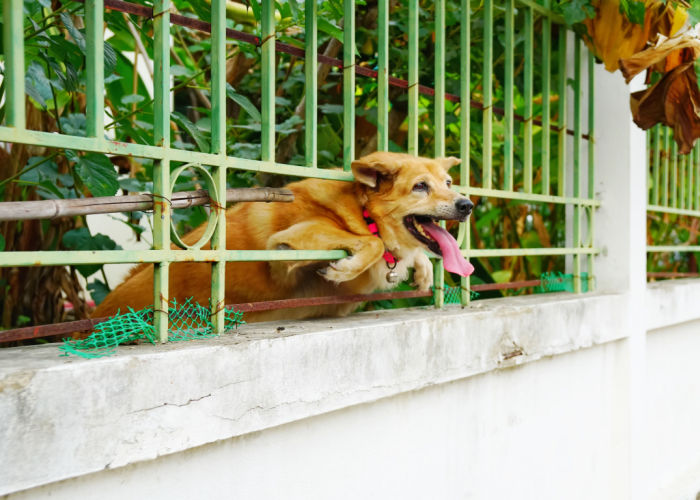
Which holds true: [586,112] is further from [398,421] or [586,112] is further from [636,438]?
[398,421]

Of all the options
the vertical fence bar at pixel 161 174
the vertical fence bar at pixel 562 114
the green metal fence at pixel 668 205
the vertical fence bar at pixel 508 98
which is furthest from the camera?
the green metal fence at pixel 668 205

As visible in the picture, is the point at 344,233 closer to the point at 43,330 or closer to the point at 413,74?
the point at 413,74

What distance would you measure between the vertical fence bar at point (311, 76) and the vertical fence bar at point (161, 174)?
1.89 feet

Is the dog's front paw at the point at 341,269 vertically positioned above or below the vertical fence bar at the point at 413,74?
below

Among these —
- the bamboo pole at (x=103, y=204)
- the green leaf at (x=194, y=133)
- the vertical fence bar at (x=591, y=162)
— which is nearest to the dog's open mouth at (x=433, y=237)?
the bamboo pole at (x=103, y=204)

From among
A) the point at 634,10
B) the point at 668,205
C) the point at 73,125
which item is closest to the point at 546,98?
the point at 634,10

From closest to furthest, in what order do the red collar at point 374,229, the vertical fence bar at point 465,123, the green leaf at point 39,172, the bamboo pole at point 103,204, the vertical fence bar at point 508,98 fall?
the bamboo pole at point 103,204 → the red collar at point 374,229 → the green leaf at point 39,172 → the vertical fence bar at point 465,123 → the vertical fence bar at point 508,98

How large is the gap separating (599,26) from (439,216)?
1.63 m

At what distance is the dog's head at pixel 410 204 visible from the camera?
234 centimetres

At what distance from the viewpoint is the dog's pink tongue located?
91.5 inches

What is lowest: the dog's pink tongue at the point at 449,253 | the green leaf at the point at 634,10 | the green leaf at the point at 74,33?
the dog's pink tongue at the point at 449,253

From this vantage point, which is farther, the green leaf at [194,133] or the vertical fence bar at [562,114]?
the vertical fence bar at [562,114]

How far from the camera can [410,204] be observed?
7.78 feet

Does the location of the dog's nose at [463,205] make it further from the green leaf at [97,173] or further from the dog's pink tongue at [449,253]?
the green leaf at [97,173]
